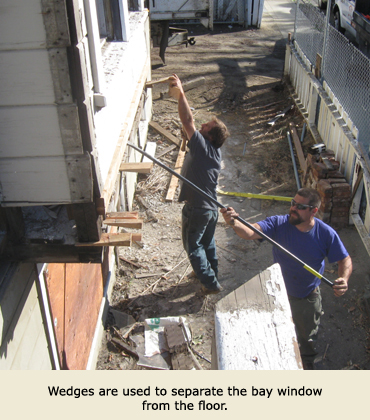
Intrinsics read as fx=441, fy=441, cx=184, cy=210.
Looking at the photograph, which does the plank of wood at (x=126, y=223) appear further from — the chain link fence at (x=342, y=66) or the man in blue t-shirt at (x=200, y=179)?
the chain link fence at (x=342, y=66)

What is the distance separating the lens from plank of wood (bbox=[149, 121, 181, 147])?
10330 millimetres

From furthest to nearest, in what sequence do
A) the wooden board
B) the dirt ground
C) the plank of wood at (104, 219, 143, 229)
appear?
1. the dirt ground
2. the plank of wood at (104, 219, 143, 229)
3. the wooden board

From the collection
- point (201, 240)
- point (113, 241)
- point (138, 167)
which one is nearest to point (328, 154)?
point (201, 240)

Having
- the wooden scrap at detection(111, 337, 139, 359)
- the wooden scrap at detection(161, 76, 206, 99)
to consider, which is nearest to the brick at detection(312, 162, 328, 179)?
the wooden scrap at detection(111, 337, 139, 359)

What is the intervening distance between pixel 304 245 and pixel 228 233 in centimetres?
334

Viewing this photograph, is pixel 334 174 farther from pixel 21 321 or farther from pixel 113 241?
pixel 21 321

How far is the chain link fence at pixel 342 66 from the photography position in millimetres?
7004

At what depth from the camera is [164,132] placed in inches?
421

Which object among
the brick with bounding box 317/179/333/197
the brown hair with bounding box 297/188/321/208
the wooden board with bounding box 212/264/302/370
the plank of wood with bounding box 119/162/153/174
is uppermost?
the wooden board with bounding box 212/264/302/370

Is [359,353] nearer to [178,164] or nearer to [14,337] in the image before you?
[14,337]

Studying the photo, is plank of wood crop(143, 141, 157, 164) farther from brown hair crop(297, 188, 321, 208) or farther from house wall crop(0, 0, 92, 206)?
house wall crop(0, 0, 92, 206)

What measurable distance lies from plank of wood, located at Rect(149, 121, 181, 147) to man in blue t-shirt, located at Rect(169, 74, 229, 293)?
491cm

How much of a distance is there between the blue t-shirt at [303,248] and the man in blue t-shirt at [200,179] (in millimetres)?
1253

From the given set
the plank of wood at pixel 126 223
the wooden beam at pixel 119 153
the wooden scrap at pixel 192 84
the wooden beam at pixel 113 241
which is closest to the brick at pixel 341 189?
the wooden beam at pixel 119 153
